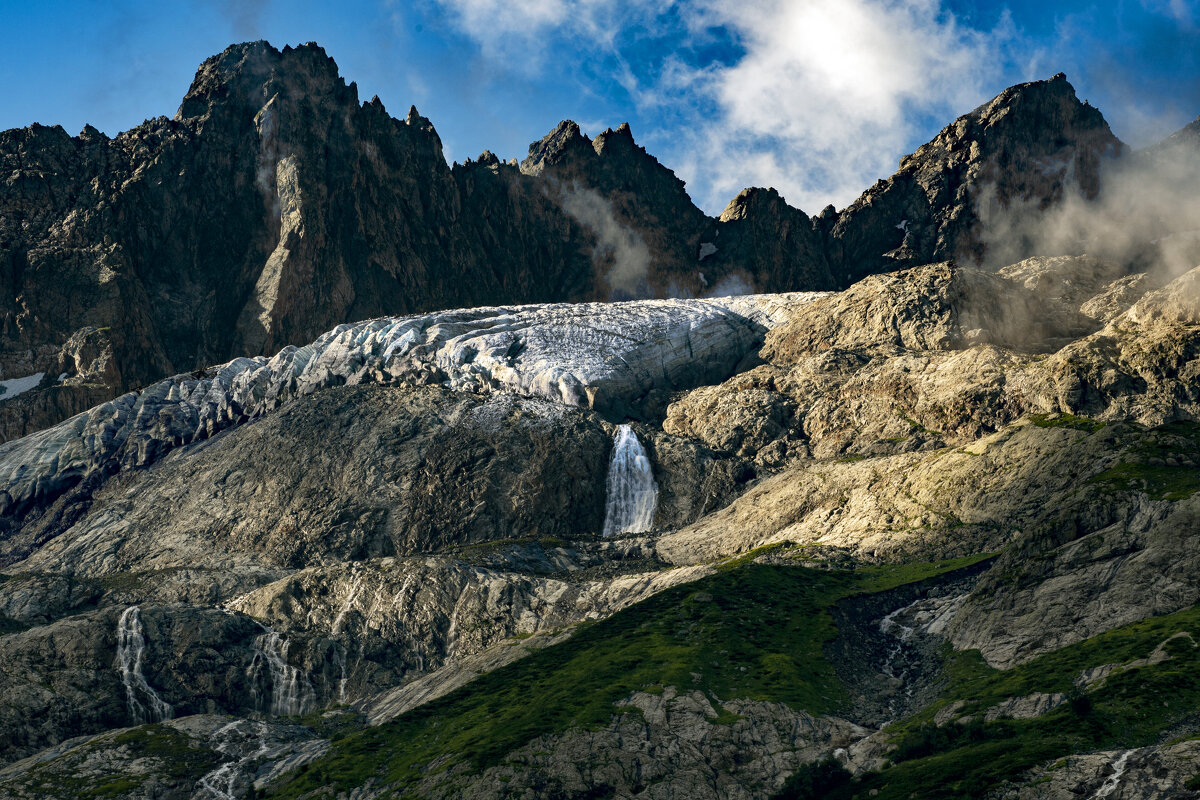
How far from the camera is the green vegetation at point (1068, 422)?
135m

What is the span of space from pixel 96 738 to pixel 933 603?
84.6 metres

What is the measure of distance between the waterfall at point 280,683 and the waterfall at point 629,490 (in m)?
61.5

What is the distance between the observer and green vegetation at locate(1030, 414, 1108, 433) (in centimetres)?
13462

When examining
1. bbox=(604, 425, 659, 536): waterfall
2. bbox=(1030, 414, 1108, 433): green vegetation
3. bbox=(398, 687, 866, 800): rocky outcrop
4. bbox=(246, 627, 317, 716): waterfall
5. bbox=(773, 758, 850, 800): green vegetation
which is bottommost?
bbox=(773, 758, 850, 800): green vegetation

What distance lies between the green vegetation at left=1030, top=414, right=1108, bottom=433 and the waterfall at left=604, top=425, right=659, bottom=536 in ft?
202

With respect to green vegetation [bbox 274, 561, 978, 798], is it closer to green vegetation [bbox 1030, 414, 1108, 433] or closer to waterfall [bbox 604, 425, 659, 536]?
green vegetation [bbox 1030, 414, 1108, 433]

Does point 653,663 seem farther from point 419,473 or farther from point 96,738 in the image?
point 419,473

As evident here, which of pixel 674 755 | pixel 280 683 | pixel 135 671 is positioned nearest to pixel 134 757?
pixel 135 671

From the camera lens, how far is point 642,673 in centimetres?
9994

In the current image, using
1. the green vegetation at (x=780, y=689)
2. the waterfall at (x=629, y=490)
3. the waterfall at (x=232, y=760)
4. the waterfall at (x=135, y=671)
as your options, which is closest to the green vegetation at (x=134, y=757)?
the waterfall at (x=232, y=760)

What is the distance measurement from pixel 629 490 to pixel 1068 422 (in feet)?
232

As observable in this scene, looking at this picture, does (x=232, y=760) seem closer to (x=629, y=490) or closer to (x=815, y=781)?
(x=815, y=781)

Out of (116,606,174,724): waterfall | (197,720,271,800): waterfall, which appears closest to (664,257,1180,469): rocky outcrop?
(116,606,174,724): waterfall

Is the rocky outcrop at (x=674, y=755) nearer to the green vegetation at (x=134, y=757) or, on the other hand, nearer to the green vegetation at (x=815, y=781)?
the green vegetation at (x=815, y=781)
